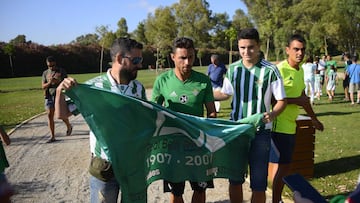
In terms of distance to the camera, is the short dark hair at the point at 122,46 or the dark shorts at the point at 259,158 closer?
the short dark hair at the point at 122,46

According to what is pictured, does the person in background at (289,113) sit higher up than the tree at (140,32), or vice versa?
the tree at (140,32)

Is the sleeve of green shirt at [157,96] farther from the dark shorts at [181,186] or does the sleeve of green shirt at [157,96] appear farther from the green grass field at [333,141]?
the green grass field at [333,141]

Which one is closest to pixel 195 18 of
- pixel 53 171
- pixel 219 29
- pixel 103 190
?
pixel 219 29

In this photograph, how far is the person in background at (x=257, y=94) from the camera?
4.02m

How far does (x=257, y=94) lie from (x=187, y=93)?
81 cm

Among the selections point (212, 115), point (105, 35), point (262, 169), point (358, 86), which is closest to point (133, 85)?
point (212, 115)

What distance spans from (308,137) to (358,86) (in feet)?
35.6

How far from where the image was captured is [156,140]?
3.72m

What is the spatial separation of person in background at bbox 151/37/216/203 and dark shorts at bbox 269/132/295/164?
108 centimetres

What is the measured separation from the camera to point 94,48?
185 ft

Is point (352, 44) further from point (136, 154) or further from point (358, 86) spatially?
point (136, 154)

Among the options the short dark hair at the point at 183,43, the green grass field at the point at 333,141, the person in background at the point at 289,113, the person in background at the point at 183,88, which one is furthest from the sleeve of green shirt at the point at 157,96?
the green grass field at the point at 333,141

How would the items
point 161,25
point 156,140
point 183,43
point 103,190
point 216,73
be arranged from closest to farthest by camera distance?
point 103,190
point 156,140
point 183,43
point 216,73
point 161,25

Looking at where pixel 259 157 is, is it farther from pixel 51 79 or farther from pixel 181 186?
pixel 51 79
